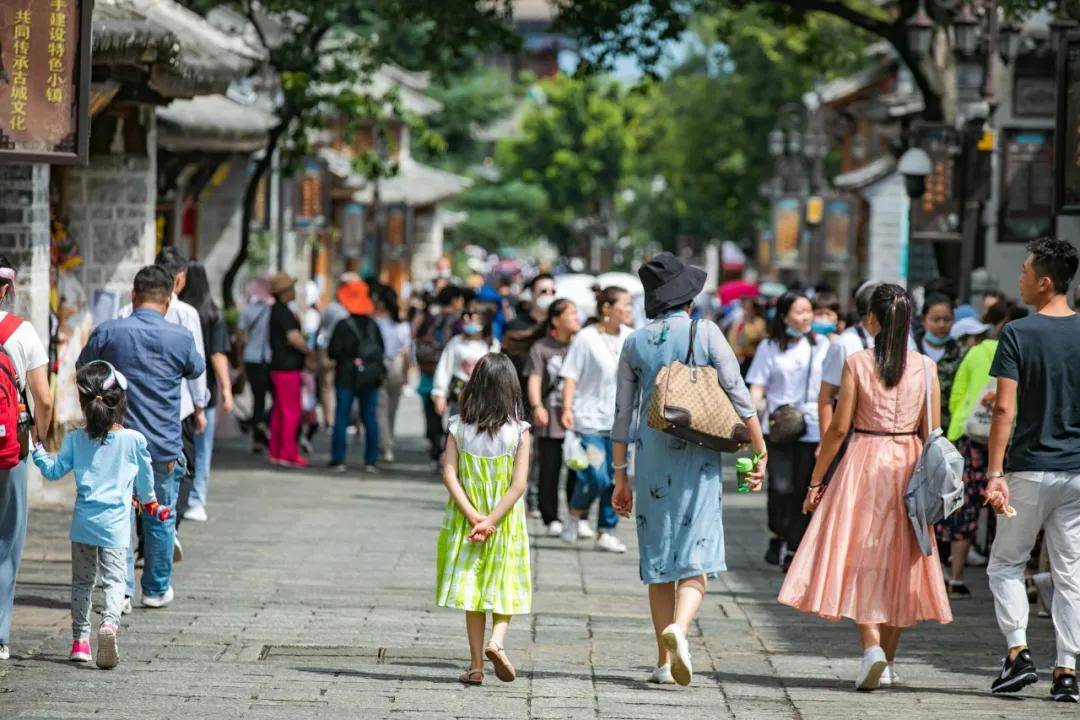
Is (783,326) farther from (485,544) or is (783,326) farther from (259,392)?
(259,392)

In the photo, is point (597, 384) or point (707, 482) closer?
point (707, 482)

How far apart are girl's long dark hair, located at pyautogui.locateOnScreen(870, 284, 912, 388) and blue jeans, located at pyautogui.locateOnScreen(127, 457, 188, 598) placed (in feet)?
11.6

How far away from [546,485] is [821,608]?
5.93 meters

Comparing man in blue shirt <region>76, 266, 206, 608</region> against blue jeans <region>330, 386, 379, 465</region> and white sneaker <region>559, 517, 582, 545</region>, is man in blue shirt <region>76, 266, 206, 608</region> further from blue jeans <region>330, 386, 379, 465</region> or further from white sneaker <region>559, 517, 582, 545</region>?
blue jeans <region>330, 386, 379, 465</region>

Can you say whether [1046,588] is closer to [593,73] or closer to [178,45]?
[178,45]

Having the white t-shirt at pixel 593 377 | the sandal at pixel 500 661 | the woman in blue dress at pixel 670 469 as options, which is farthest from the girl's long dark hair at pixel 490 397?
the white t-shirt at pixel 593 377

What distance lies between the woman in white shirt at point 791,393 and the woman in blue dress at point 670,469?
12.6 feet

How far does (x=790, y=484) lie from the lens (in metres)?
12.3

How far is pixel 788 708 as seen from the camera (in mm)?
7723

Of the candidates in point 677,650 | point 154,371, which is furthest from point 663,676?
point 154,371

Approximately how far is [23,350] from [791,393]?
5314 mm

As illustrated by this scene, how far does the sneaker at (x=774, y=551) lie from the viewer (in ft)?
41.4

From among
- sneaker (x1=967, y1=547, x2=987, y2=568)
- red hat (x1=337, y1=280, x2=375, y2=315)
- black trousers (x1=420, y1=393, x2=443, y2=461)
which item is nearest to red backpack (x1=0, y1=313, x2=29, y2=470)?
sneaker (x1=967, y1=547, x2=987, y2=568)

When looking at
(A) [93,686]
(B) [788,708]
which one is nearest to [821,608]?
(B) [788,708]
